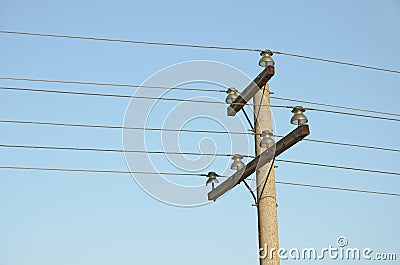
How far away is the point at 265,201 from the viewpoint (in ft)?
26.4

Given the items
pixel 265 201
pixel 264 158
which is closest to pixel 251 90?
pixel 264 158

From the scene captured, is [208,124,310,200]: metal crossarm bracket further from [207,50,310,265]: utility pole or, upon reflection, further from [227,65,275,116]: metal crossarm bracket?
[227,65,275,116]: metal crossarm bracket

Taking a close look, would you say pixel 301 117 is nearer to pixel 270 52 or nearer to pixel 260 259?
pixel 270 52

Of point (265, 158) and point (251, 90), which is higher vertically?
point (251, 90)

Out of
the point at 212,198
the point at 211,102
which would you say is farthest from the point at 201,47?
the point at 212,198

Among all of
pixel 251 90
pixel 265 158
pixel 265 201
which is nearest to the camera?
pixel 265 201

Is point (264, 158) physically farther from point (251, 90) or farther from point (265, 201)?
point (251, 90)

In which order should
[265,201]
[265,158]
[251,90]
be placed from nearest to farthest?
[265,201], [265,158], [251,90]

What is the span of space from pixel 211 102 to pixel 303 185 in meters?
2.20

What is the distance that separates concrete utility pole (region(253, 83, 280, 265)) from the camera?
7.77 m

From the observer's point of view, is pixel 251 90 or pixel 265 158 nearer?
pixel 265 158

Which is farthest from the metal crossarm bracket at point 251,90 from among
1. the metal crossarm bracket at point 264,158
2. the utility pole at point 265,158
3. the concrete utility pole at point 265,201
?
the metal crossarm bracket at point 264,158

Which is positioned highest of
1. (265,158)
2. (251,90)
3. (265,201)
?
(251,90)

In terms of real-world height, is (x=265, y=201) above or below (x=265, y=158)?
below
